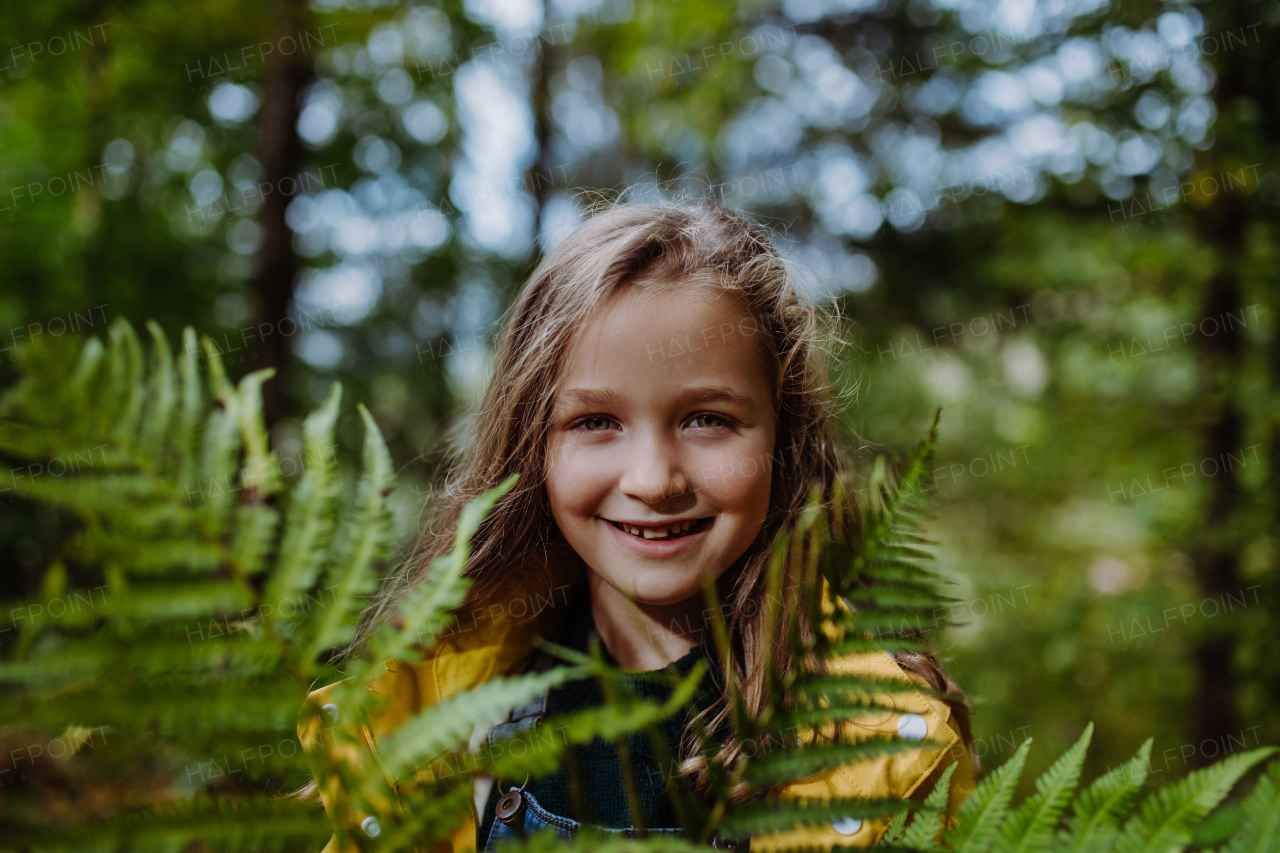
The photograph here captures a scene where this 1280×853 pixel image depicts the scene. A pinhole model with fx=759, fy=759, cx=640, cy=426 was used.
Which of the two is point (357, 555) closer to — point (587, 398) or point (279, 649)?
point (279, 649)

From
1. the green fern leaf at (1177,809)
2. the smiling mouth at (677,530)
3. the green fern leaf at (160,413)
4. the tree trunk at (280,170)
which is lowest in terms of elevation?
the green fern leaf at (1177,809)

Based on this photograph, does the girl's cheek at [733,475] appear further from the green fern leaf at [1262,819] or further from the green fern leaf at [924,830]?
the green fern leaf at [1262,819]

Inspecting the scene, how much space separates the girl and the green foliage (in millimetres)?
794

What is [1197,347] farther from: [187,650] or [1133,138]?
[187,650]

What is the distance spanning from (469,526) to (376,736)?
1200 millimetres

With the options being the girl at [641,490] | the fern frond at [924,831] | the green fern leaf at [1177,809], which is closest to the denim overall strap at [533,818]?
the girl at [641,490]

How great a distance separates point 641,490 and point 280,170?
219 inches

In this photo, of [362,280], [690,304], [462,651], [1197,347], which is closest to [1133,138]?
[1197,347]

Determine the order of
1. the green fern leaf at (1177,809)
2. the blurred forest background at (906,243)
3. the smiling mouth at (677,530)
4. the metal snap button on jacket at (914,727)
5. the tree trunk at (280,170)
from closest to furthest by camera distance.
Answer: the green fern leaf at (1177,809) → the metal snap button on jacket at (914,727) → the smiling mouth at (677,530) → the blurred forest background at (906,243) → the tree trunk at (280,170)

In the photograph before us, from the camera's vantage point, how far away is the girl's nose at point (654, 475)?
1.54 metres

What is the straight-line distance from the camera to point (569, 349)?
1.77m

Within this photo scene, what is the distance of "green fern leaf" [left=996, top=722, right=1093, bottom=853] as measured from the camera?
699 mm

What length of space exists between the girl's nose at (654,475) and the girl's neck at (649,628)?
0.38m

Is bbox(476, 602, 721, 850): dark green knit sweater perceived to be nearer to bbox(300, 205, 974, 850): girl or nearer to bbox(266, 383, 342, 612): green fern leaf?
bbox(300, 205, 974, 850): girl
